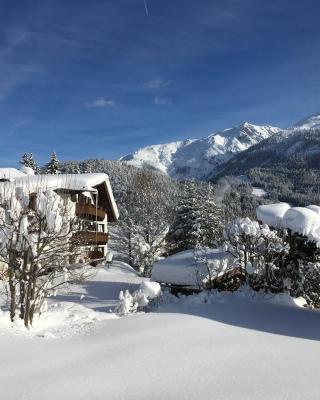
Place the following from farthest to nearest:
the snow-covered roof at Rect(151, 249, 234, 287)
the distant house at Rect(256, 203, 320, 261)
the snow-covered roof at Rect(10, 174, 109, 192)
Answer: the snow-covered roof at Rect(10, 174, 109, 192) < the snow-covered roof at Rect(151, 249, 234, 287) < the distant house at Rect(256, 203, 320, 261)

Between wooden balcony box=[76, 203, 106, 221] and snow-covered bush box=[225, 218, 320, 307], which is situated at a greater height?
wooden balcony box=[76, 203, 106, 221]

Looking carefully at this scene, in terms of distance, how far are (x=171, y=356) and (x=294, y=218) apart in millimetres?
10949

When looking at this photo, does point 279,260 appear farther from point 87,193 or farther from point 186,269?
point 87,193

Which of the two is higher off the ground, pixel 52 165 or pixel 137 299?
pixel 52 165

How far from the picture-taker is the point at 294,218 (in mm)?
17984

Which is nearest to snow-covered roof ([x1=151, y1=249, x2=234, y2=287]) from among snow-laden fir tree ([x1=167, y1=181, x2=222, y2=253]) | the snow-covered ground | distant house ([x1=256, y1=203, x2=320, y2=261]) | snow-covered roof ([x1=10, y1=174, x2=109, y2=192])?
distant house ([x1=256, y1=203, x2=320, y2=261])

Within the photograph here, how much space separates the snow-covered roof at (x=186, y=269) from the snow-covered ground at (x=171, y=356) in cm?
594

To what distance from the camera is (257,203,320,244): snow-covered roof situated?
17.2 metres

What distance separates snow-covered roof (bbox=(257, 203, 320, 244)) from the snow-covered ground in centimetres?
372

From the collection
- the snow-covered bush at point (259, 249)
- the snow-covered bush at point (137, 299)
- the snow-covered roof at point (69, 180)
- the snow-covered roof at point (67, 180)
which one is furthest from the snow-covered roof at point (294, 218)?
the snow-covered roof at point (69, 180)

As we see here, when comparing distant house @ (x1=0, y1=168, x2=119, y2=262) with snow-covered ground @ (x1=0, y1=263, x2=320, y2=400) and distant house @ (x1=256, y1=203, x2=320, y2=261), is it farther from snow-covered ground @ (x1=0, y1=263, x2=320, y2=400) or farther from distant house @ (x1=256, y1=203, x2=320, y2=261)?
snow-covered ground @ (x1=0, y1=263, x2=320, y2=400)

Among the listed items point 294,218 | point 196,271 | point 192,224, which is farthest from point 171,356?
point 192,224

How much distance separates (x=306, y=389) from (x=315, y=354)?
2333 mm

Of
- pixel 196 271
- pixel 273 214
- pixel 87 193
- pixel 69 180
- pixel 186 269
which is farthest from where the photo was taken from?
pixel 87 193
